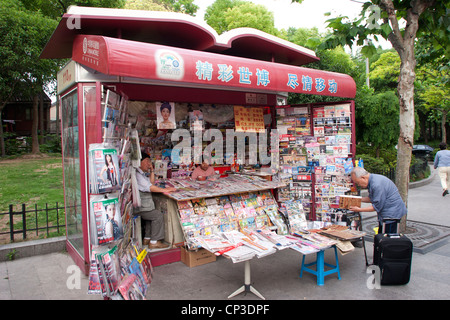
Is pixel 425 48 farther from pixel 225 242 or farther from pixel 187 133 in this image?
pixel 225 242

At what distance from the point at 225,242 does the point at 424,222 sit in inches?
216

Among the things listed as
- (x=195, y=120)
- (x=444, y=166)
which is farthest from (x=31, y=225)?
(x=444, y=166)

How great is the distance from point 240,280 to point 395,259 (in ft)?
6.56

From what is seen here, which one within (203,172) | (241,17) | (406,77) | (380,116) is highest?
(241,17)

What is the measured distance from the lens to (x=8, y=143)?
2152 centimetres

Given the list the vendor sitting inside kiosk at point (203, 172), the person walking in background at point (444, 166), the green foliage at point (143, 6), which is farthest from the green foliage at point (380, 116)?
the green foliage at point (143, 6)

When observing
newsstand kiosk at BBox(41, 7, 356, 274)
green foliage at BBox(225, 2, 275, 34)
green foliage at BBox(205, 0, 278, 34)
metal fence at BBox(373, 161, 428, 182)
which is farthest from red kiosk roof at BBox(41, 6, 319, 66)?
green foliage at BBox(225, 2, 275, 34)

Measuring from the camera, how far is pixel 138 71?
352cm

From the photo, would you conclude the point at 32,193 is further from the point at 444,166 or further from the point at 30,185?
the point at 444,166

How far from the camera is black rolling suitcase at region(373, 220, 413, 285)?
13.6 feet

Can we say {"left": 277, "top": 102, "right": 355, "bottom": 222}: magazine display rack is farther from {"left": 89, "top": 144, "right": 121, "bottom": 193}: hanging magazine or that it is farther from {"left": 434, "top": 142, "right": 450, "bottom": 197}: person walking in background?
{"left": 434, "top": 142, "right": 450, "bottom": 197}: person walking in background

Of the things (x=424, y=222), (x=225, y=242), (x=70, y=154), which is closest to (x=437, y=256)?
(x=424, y=222)

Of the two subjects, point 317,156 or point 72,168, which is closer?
point 72,168

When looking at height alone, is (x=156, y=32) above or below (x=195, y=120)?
above
